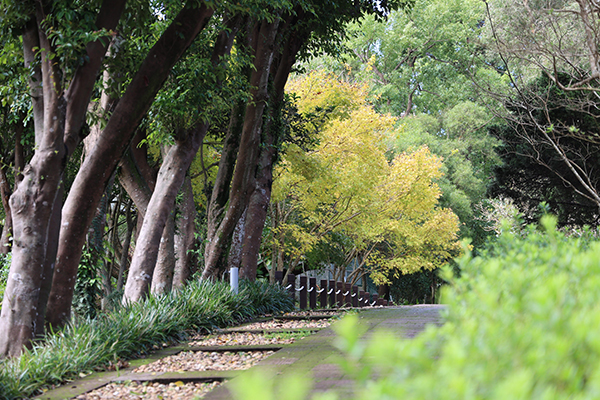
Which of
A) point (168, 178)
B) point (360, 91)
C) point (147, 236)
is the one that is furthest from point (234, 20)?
point (360, 91)

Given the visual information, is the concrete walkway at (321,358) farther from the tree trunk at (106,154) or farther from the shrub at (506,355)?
the tree trunk at (106,154)

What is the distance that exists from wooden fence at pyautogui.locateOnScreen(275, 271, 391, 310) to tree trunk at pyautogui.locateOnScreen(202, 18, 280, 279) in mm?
2678

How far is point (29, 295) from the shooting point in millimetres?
6359

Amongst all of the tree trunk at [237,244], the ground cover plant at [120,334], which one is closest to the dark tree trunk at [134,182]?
the tree trunk at [237,244]

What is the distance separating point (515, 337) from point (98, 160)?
618cm

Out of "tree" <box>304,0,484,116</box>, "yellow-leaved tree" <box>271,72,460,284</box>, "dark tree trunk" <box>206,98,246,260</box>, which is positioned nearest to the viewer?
"dark tree trunk" <box>206,98,246,260</box>

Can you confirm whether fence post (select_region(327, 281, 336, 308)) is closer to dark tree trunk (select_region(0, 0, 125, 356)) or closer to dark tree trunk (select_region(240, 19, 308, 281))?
dark tree trunk (select_region(240, 19, 308, 281))

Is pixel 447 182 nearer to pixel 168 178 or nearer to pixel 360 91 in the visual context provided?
pixel 360 91

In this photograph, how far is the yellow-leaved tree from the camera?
649 inches

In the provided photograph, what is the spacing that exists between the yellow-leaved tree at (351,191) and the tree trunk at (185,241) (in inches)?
150

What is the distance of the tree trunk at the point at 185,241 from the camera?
38.6ft

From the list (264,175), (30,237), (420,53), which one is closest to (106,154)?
(30,237)

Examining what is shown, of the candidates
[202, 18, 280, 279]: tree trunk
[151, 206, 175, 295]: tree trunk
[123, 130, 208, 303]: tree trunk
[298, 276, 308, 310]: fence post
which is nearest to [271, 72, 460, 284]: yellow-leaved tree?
[298, 276, 308, 310]: fence post

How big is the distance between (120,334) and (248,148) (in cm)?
552
